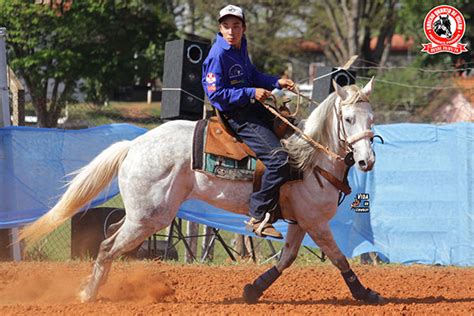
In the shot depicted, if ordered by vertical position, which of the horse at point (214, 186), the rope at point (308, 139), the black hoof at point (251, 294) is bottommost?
the black hoof at point (251, 294)

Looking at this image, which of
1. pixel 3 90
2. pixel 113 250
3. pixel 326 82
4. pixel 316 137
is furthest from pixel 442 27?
pixel 113 250

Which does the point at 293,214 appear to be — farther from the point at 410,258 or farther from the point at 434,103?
the point at 434,103

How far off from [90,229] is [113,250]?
3.47 meters

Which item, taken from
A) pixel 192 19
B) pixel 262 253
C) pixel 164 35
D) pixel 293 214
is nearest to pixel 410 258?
pixel 262 253

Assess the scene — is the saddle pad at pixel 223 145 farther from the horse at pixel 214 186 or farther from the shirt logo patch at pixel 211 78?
the shirt logo patch at pixel 211 78

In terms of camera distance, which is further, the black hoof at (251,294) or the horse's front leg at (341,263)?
the black hoof at (251,294)

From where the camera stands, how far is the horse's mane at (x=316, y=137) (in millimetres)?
7137

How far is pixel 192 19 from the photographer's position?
3366 cm

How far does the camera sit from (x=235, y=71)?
23.7 ft

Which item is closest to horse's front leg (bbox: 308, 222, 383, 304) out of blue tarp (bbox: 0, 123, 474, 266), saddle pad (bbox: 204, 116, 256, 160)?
saddle pad (bbox: 204, 116, 256, 160)

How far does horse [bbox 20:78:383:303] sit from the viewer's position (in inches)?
283

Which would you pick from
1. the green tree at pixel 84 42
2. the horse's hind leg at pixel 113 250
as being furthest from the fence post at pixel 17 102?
the green tree at pixel 84 42

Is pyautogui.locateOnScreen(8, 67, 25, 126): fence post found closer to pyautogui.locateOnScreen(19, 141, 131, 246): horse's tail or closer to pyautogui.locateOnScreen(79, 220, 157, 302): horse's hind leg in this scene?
pyautogui.locateOnScreen(19, 141, 131, 246): horse's tail

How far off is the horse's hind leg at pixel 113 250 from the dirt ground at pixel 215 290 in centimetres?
15
